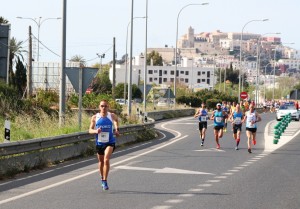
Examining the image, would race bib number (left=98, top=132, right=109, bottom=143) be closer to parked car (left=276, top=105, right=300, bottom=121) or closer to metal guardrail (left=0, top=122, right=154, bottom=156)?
metal guardrail (left=0, top=122, right=154, bottom=156)

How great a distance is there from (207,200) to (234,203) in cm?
56

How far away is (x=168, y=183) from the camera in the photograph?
16.3 meters

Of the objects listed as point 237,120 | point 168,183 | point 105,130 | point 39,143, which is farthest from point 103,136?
point 237,120

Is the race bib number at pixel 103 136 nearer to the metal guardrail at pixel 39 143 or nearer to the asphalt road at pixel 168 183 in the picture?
the asphalt road at pixel 168 183

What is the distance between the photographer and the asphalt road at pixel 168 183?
13.1 meters

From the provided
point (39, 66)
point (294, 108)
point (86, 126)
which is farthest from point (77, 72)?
point (39, 66)

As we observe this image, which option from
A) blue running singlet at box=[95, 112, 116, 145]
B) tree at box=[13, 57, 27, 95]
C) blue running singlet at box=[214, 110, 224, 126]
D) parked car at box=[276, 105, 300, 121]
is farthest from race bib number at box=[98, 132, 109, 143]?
tree at box=[13, 57, 27, 95]

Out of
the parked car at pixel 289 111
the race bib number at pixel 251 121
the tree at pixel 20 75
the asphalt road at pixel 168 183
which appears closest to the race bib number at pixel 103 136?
the asphalt road at pixel 168 183

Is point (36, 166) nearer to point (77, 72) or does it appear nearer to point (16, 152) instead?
point (16, 152)

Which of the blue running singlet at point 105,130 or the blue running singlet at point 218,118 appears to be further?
the blue running singlet at point 218,118

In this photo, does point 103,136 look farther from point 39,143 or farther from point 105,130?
point 39,143

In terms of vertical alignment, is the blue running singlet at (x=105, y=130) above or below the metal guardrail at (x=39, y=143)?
above

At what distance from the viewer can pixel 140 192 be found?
1465 centimetres

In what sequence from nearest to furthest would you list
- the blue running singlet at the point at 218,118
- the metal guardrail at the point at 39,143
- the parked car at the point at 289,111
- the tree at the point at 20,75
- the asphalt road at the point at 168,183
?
the asphalt road at the point at 168,183 → the metal guardrail at the point at 39,143 → the blue running singlet at the point at 218,118 → the parked car at the point at 289,111 → the tree at the point at 20,75
